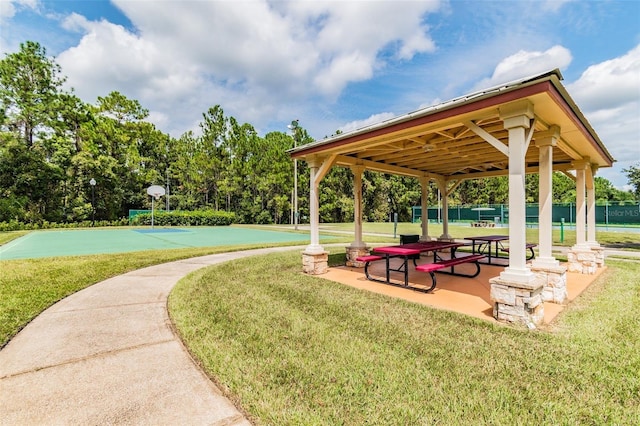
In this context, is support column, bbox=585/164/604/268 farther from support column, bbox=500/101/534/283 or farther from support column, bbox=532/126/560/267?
support column, bbox=500/101/534/283

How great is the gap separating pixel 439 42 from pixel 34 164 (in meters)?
28.5

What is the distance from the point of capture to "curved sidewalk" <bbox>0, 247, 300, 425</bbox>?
2049 mm

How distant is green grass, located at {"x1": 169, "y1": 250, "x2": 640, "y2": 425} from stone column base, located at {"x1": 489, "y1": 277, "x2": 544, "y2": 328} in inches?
9.5

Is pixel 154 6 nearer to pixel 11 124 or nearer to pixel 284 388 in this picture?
pixel 284 388

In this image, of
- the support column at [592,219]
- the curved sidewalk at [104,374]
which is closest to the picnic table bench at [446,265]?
the curved sidewalk at [104,374]

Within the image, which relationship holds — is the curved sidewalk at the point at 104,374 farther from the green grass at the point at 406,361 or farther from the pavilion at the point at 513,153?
the pavilion at the point at 513,153

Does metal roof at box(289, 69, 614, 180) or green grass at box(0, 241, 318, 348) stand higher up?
metal roof at box(289, 69, 614, 180)

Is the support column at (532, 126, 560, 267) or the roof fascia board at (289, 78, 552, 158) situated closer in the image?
the roof fascia board at (289, 78, 552, 158)

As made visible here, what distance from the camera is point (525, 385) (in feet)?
7.85

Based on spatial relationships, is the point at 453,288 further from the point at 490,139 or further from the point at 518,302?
the point at 490,139

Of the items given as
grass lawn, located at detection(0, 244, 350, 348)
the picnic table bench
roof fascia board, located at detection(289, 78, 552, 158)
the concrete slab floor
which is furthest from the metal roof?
grass lawn, located at detection(0, 244, 350, 348)

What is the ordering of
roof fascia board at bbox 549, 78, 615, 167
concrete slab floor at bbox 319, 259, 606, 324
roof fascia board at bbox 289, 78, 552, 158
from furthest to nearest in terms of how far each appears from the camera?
concrete slab floor at bbox 319, 259, 606, 324, roof fascia board at bbox 549, 78, 615, 167, roof fascia board at bbox 289, 78, 552, 158

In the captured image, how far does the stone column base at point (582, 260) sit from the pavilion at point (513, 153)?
0.02 metres

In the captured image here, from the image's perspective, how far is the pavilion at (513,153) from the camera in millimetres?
3719
